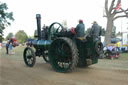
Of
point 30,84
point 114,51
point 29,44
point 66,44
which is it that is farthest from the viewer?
point 114,51

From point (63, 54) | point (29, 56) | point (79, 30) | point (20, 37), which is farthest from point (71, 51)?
point (20, 37)

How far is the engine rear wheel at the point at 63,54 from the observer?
541 cm

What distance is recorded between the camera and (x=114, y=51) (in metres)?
11.4

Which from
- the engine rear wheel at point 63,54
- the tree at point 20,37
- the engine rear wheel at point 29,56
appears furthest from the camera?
the tree at point 20,37

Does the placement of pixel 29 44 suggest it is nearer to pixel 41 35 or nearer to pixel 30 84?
pixel 41 35

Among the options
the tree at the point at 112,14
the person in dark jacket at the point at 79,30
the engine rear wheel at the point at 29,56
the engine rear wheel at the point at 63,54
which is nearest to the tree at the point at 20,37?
the tree at the point at 112,14

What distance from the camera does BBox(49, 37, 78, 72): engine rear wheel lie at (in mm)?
5414

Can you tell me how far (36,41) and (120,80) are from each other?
4165 mm

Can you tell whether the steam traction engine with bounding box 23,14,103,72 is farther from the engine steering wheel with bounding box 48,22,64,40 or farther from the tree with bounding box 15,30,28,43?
the tree with bounding box 15,30,28,43

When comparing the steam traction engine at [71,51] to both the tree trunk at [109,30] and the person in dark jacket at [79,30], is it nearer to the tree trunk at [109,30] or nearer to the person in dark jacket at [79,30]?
the person in dark jacket at [79,30]

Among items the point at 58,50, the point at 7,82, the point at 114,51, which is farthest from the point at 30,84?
the point at 114,51

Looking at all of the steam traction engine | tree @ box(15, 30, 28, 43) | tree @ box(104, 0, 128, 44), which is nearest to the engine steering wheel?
the steam traction engine

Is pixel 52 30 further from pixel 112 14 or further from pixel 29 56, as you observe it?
pixel 112 14

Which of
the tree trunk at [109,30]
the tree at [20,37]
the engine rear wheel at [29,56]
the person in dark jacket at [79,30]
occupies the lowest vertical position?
the engine rear wheel at [29,56]
